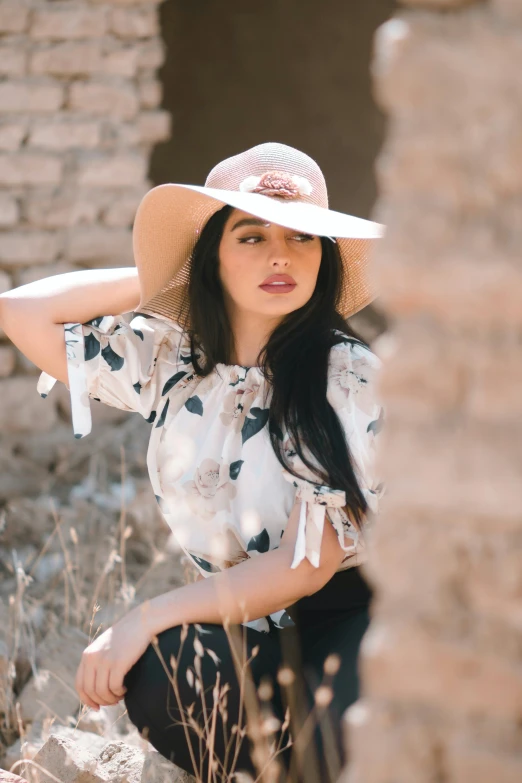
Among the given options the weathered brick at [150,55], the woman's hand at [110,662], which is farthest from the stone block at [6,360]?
the woman's hand at [110,662]

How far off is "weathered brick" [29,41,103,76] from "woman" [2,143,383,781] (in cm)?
186

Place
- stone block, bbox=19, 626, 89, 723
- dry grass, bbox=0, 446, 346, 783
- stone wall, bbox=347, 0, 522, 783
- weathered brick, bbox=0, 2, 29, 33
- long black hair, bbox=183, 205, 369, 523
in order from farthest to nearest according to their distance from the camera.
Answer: weathered brick, bbox=0, 2, 29, 33
stone block, bbox=19, 626, 89, 723
long black hair, bbox=183, 205, 369, 523
dry grass, bbox=0, 446, 346, 783
stone wall, bbox=347, 0, 522, 783

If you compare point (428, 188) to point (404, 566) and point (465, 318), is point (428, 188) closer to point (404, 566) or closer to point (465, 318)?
point (465, 318)

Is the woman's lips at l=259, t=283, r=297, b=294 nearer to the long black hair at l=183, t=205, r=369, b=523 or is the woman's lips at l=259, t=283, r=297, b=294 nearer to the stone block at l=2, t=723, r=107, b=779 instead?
the long black hair at l=183, t=205, r=369, b=523

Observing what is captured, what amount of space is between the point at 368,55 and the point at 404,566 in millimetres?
3790

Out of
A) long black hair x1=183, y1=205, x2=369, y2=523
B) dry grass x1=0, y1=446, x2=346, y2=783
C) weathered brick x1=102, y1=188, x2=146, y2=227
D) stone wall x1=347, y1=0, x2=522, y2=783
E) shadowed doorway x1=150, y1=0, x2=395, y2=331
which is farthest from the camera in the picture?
shadowed doorway x1=150, y1=0, x2=395, y2=331

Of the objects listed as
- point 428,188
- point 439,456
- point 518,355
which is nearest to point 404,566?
point 439,456

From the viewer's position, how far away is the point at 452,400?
1065 mm

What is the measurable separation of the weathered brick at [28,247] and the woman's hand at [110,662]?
2270mm

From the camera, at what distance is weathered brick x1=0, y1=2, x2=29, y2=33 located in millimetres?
3789

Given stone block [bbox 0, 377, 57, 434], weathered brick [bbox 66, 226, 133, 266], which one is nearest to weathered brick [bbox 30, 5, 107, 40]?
weathered brick [bbox 66, 226, 133, 266]

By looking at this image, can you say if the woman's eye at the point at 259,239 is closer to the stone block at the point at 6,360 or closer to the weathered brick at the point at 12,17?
the stone block at the point at 6,360

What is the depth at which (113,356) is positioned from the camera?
2.19 meters

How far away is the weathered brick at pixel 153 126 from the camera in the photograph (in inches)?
157
